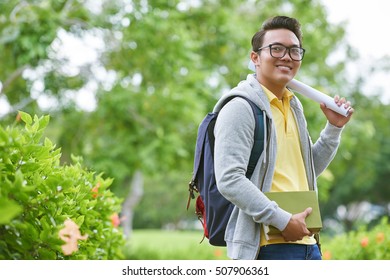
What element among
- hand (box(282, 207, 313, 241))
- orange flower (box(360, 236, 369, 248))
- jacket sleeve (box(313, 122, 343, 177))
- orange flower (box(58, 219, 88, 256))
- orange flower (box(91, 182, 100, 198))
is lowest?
orange flower (box(58, 219, 88, 256))

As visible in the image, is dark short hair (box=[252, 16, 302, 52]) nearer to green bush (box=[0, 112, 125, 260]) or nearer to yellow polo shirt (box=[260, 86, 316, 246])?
yellow polo shirt (box=[260, 86, 316, 246])

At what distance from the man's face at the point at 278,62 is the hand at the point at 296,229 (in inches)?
21.2

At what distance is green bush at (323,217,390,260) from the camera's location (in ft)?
18.8

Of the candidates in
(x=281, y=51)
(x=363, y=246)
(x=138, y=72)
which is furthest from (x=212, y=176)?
(x=138, y=72)

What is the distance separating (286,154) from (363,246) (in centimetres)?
408

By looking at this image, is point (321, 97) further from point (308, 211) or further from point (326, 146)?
point (308, 211)

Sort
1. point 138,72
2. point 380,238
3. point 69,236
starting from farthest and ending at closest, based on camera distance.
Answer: point 138,72
point 380,238
point 69,236

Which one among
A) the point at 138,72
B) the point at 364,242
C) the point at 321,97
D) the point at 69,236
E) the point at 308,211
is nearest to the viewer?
the point at 69,236

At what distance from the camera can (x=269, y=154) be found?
228cm

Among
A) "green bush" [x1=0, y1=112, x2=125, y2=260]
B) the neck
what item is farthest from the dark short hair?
"green bush" [x1=0, y1=112, x2=125, y2=260]

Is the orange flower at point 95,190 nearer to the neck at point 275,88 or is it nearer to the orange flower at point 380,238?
the neck at point 275,88

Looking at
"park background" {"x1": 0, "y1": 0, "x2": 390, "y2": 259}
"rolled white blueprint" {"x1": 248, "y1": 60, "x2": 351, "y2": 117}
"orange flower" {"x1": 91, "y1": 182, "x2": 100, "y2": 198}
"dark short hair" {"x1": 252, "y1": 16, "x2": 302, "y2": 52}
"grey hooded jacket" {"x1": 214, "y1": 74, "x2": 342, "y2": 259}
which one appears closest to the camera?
"grey hooded jacket" {"x1": 214, "y1": 74, "x2": 342, "y2": 259}

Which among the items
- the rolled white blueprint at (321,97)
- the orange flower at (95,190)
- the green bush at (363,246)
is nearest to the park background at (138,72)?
the green bush at (363,246)
